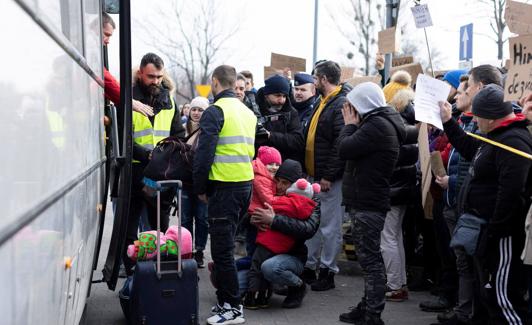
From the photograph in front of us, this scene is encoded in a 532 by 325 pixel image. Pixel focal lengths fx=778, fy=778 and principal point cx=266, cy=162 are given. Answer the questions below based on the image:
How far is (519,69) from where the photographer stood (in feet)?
16.7

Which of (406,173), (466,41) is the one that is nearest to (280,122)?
(406,173)

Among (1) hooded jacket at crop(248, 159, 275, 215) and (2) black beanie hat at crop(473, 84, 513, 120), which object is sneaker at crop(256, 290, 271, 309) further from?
(2) black beanie hat at crop(473, 84, 513, 120)

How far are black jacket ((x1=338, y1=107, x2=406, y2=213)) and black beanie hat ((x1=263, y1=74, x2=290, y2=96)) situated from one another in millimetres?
2257

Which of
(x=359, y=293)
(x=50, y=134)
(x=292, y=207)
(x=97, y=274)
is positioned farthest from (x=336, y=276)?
(x=50, y=134)

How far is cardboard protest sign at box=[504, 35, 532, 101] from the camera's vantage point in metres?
4.96

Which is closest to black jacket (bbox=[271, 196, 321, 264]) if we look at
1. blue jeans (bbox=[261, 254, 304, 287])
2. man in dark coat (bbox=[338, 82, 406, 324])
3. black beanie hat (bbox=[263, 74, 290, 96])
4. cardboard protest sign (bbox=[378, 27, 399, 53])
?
blue jeans (bbox=[261, 254, 304, 287])

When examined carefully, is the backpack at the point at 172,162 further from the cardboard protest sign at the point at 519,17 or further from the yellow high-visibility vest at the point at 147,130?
the cardboard protest sign at the point at 519,17

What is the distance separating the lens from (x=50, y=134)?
7.66ft

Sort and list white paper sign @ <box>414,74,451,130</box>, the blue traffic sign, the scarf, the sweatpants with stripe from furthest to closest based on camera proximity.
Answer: the blue traffic sign < the scarf < white paper sign @ <box>414,74,451,130</box> < the sweatpants with stripe

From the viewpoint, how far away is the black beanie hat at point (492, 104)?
219 inches

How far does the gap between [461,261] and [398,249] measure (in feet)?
4.37

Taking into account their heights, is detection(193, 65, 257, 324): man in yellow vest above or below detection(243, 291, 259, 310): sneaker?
above

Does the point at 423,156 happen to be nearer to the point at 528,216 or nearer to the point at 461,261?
the point at 461,261

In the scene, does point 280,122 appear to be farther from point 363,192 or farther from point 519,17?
point 519,17
